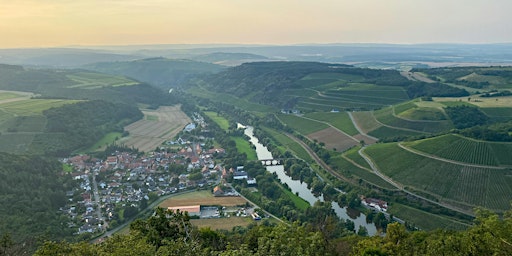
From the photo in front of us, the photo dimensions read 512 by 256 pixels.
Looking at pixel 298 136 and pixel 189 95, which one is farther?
pixel 189 95

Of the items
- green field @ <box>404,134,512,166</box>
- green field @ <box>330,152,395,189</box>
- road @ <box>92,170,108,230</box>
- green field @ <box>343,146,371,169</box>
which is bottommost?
road @ <box>92,170,108,230</box>

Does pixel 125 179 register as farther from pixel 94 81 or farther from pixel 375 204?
pixel 94 81

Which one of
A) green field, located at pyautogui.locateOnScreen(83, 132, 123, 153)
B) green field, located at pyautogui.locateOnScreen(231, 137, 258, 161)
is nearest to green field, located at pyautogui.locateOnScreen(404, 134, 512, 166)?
green field, located at pyautogui.locateOnScreen(231, 137, 258, 161)

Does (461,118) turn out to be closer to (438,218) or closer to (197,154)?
(438,218)

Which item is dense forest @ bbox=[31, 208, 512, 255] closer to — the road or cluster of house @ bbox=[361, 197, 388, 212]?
the road

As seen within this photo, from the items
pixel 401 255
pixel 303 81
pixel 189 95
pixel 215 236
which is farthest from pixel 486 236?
pixel 189 95

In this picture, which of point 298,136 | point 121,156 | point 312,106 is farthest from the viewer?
point 312,106

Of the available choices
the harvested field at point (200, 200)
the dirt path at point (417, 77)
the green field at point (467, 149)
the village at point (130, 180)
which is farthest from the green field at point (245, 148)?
Result: the dirt path at point (417, 77)
